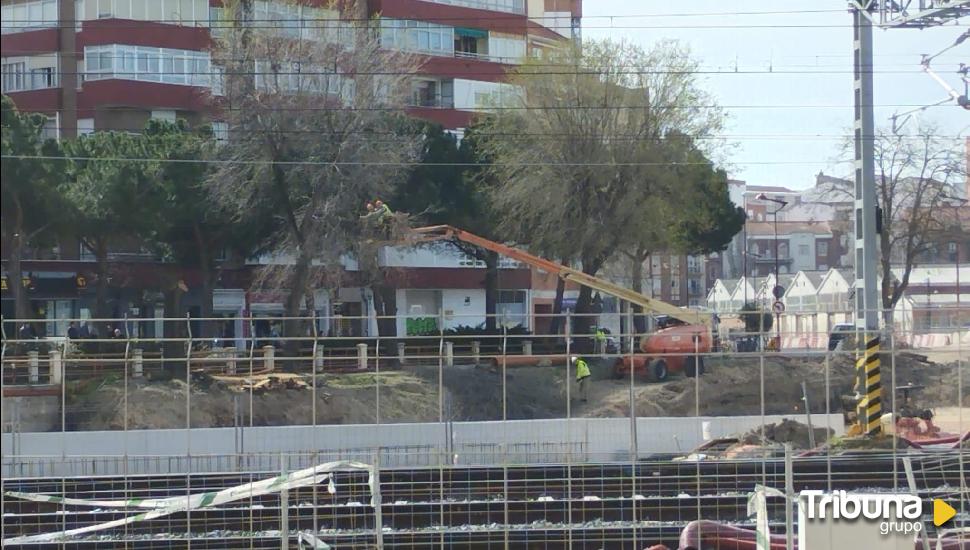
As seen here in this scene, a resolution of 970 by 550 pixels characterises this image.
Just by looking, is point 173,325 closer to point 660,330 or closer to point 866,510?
point 660,330

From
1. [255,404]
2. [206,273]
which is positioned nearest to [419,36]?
[206,273]

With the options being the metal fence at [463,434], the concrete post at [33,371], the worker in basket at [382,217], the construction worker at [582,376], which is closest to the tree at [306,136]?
the metal fence at [463,434]

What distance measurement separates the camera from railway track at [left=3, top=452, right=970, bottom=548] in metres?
14.9

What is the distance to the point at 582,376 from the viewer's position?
3275 centimetres

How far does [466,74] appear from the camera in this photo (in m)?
55.2

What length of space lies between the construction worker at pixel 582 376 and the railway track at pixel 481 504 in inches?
517

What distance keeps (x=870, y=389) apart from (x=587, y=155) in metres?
22.8

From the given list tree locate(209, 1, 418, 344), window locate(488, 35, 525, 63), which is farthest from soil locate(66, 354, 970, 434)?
window locate(488, 35, 525, 63)

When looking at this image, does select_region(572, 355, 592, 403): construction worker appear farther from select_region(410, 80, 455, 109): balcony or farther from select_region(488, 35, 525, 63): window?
select_region(488, 35, 525, 63): window

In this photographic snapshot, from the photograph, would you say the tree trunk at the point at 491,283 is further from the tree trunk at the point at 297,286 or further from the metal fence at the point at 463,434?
the tree trunk at the point at 297,286

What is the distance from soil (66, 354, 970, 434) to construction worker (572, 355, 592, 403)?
0.80ft

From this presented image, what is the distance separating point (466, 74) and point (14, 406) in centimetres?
3292

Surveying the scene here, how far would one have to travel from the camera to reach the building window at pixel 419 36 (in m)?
51.2

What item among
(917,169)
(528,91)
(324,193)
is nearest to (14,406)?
(324,193)
